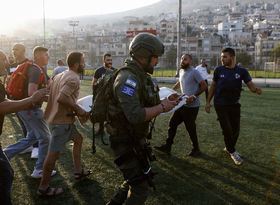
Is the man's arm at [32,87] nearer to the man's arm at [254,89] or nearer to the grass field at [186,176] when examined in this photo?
the grass field at [186,176]

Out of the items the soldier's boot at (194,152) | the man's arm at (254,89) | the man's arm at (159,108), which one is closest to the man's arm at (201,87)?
the man's arm at (254,89)

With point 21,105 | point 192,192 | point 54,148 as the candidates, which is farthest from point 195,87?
point 21,105

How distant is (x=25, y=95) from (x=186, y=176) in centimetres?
300

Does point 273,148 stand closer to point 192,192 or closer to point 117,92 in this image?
point 192,192

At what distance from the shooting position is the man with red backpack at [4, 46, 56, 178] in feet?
13.3

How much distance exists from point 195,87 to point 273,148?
2.37 m

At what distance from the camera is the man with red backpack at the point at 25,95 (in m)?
4.05

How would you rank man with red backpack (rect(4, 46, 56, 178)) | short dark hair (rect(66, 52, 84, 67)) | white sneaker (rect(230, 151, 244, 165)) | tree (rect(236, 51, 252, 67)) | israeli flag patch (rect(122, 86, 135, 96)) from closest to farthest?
israeli flag patch (rect(122, 86, 135, 96)), short dark hair (rect(66, 52, 84, 67)), man with red backpack (rect(4, 46, 56, 178)), white sneaker (rect(230, 151, 244, 165)), tree (rect(236, 51, 252, 67))

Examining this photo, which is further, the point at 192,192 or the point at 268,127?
the point at 268,127

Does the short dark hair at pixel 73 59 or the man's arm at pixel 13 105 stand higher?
the short dark hair at pixel 73 59

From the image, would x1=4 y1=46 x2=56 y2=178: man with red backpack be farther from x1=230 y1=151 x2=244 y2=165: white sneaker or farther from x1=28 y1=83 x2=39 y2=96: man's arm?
x1=230 y1=151 x2=244 y2=165: white sneaker

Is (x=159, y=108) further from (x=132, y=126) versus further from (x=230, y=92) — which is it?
(x=230, y=92)

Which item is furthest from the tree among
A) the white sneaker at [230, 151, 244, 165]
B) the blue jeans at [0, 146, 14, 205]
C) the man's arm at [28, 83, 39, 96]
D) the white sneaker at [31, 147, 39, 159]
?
the blue jeans at [0, 146, 14, 205]

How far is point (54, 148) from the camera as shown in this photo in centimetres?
370
